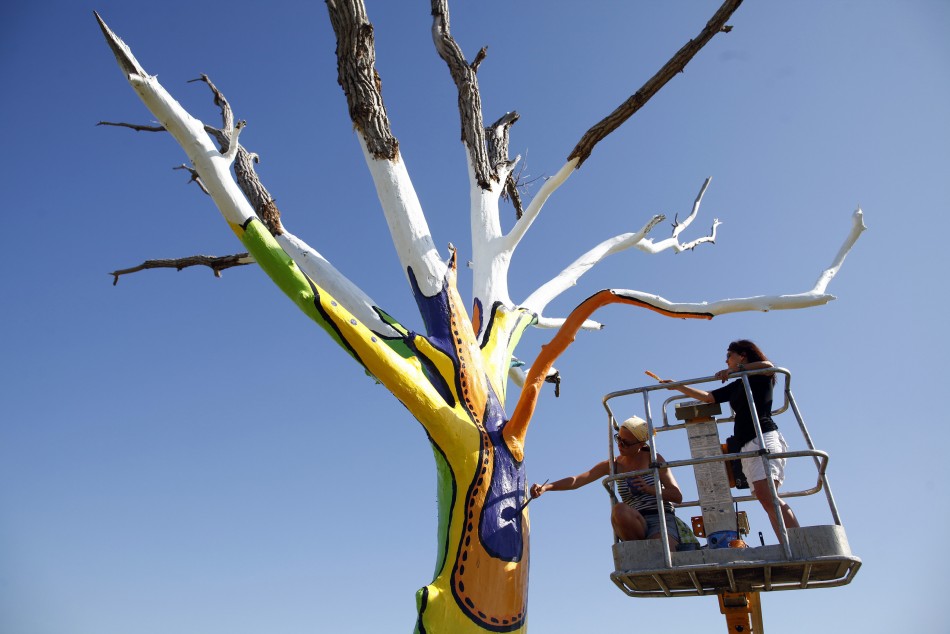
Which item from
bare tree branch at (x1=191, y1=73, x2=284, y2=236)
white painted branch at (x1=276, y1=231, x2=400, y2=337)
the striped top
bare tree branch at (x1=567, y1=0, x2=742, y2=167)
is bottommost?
the striped top

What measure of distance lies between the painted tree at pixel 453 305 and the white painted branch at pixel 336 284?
1cm

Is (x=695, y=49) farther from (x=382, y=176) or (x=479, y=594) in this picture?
(x=479, y=594)

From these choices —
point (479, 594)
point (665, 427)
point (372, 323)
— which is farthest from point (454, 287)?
point (479, 594)

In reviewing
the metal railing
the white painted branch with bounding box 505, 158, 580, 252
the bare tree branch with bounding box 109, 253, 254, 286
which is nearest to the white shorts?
the metal railing

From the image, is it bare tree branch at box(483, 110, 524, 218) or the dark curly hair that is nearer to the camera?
the dark curly hair

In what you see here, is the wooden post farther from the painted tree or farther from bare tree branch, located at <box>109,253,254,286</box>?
bare tree branch, located at <box>109,253,254,286</box>

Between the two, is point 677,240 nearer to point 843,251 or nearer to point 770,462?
point 843,251

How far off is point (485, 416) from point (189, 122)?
3018 mm

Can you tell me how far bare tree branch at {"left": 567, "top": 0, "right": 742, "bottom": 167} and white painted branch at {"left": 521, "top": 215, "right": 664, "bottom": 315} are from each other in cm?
109

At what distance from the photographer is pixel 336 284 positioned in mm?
5637

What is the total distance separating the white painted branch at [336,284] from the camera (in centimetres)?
525

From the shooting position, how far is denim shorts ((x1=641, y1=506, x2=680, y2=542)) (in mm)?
4379

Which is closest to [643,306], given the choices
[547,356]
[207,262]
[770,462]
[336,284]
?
[547,356]

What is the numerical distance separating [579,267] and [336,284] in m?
2.84
